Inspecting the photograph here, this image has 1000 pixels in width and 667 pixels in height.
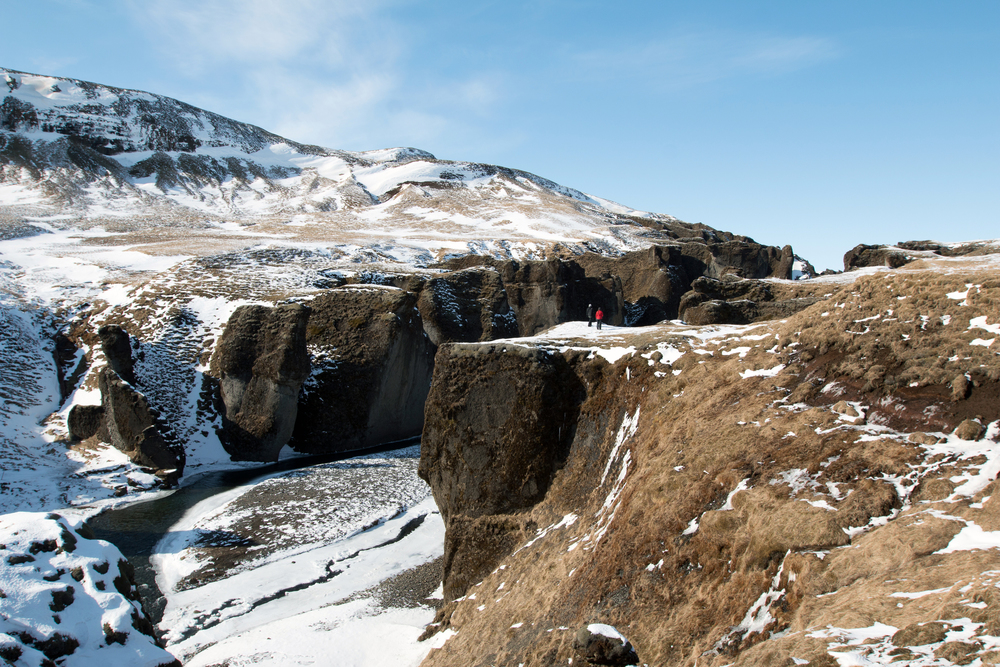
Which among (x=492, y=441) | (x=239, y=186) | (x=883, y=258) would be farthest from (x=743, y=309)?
(x=239, y=186)

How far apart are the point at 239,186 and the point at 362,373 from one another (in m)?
96.5

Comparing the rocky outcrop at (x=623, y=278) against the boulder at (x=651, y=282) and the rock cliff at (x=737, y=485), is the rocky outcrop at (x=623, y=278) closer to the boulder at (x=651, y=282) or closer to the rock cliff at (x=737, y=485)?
the boulder at (x=651, y=282)

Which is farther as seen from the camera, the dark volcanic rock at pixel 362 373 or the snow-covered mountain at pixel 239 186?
the snow-covered mountain at pixel 239 186

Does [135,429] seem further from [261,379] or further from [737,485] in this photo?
[737,485]

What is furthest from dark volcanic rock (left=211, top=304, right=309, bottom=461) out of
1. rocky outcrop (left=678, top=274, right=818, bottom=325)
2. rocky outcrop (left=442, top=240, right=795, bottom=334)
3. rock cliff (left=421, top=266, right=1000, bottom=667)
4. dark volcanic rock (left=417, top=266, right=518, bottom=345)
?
rocky outcrop (left=678, top=274, right=818, bottom=325)

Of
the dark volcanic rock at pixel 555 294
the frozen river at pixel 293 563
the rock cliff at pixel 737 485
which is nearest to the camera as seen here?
the rock cliff at pixel 737 485

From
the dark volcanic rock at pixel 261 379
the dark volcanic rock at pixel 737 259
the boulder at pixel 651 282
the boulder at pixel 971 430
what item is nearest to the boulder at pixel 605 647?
the boulder at pixel 971 430

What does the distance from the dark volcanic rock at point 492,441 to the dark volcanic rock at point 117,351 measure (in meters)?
20.1

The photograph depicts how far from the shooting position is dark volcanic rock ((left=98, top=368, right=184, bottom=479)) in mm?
23266

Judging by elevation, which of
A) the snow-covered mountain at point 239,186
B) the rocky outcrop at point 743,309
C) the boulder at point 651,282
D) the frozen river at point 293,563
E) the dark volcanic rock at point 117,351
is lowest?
the frozen river at point 293,563

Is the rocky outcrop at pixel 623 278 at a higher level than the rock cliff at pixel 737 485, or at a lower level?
higher

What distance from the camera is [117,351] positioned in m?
26.3

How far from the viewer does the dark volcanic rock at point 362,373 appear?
92.4ft

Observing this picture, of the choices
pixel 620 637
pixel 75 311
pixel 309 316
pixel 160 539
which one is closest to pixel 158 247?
pixel 75 311
